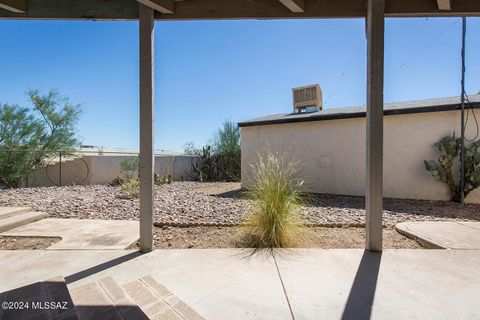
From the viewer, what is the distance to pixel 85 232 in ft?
11.7

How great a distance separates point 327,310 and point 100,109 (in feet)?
40.4

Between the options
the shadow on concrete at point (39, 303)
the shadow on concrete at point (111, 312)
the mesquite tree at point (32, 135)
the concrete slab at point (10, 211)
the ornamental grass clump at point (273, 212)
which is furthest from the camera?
the mesquite tree at point (32, 135)

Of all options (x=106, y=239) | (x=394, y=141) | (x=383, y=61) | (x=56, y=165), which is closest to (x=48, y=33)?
(x=106, y=239)

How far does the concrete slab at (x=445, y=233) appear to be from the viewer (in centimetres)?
309

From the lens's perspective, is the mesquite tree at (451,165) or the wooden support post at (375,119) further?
the mesquite tree at (451,165)

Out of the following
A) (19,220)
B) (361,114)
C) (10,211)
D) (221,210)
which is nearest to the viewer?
(19,220)

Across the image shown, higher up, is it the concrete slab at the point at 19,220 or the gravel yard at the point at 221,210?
the concrete slab at the point at 19,220

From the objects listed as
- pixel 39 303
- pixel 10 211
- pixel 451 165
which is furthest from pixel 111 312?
pixel 451 165

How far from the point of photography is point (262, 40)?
5.89m

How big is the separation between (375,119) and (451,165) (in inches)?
181

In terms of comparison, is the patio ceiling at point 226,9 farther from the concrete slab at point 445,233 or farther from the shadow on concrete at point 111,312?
the shadow on concrete at point 111,312

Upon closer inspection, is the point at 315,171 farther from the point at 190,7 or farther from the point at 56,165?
the point at 56,165

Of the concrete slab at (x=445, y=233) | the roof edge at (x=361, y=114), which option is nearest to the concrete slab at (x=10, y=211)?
the concrete slab at (x=445, y=233)

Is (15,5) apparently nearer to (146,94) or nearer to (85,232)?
(146,94)
